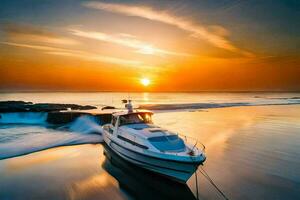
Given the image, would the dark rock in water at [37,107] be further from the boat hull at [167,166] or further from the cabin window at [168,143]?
the cabin window at [168,143]

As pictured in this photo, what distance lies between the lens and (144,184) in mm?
12297

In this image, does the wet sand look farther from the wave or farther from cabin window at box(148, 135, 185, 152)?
the wave

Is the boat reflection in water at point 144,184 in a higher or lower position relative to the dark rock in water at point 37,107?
lower

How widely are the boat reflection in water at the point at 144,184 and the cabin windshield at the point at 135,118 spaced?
9.08ft

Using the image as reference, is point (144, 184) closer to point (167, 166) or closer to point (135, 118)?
point (167, 166)

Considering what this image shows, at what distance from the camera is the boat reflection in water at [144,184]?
11.0 m

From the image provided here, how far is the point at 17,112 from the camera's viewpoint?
41.8 meters

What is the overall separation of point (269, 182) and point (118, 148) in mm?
9048

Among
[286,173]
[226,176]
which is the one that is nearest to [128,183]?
[226,176]

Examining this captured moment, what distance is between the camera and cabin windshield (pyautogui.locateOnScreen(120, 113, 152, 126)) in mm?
16933

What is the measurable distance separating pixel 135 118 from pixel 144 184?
5.78m

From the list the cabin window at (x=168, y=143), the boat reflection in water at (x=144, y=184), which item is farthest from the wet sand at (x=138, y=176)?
the cabin window at (x=168, y=143)

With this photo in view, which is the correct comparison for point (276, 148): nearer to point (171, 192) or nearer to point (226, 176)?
point (226, 176)

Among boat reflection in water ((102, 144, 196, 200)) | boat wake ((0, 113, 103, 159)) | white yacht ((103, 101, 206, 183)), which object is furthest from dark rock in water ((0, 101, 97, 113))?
boat reflection in water ((102, 144, 196, 200))
